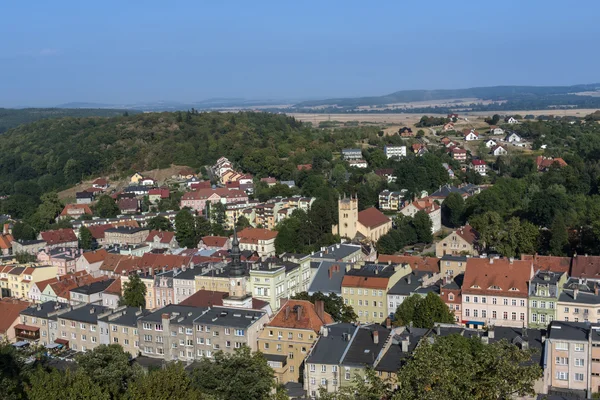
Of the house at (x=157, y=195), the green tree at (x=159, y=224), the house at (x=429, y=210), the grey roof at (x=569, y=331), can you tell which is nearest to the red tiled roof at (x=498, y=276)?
the grey roof at (x=569, y=331)

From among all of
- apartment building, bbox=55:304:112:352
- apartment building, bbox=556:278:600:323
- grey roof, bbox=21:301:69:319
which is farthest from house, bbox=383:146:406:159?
apartment building, bbox=55:304:112:352

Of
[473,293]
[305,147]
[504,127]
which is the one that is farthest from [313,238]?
[504,127]

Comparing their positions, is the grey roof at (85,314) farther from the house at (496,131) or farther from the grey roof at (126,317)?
the house at (496,131)

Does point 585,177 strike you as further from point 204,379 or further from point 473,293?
point 204,379

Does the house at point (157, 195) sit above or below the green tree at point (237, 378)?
below

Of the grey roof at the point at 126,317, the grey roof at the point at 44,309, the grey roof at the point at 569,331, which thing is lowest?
the grey roof at the point at 44,309

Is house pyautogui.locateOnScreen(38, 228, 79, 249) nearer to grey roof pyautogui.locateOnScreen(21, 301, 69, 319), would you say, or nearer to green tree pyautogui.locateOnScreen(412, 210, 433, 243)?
grey roof pyautogui.locateOnScreen(21, 301, 69, 319)
